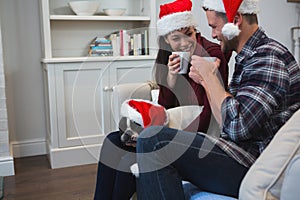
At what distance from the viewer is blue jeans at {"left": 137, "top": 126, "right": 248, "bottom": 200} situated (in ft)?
3.72

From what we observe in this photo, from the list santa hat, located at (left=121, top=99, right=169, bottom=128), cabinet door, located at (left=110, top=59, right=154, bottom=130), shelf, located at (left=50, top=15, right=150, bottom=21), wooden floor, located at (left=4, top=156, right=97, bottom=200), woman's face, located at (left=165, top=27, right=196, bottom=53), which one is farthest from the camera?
shelf, located at (left=50, top=15, right=150, bottom=21)

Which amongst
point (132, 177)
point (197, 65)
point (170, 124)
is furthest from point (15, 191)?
point (197, 65)

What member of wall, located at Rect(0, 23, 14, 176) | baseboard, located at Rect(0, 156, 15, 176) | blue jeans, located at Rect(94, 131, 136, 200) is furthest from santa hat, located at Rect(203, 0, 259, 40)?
baseboard, located at Rect(0, 156, 15, 176)

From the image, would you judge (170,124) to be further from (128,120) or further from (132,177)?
(132,177)

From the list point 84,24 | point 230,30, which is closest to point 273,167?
point 230,30

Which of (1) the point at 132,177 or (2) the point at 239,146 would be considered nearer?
(2) the point at 239,146

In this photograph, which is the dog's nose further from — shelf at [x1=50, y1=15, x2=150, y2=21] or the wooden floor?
shelf at [x1=50, y1=15, x2=150, y2=21]

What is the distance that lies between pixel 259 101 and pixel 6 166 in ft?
6.57

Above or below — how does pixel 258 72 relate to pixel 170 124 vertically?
above

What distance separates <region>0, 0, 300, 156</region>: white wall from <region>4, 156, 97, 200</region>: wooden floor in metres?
0.20

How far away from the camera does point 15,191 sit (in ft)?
7.16

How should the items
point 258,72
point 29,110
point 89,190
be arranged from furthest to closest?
point 29,110, point 89,190, point 258,72

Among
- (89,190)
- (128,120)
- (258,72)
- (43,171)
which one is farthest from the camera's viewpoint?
(43,171)

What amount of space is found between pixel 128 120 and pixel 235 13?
1.99ft
